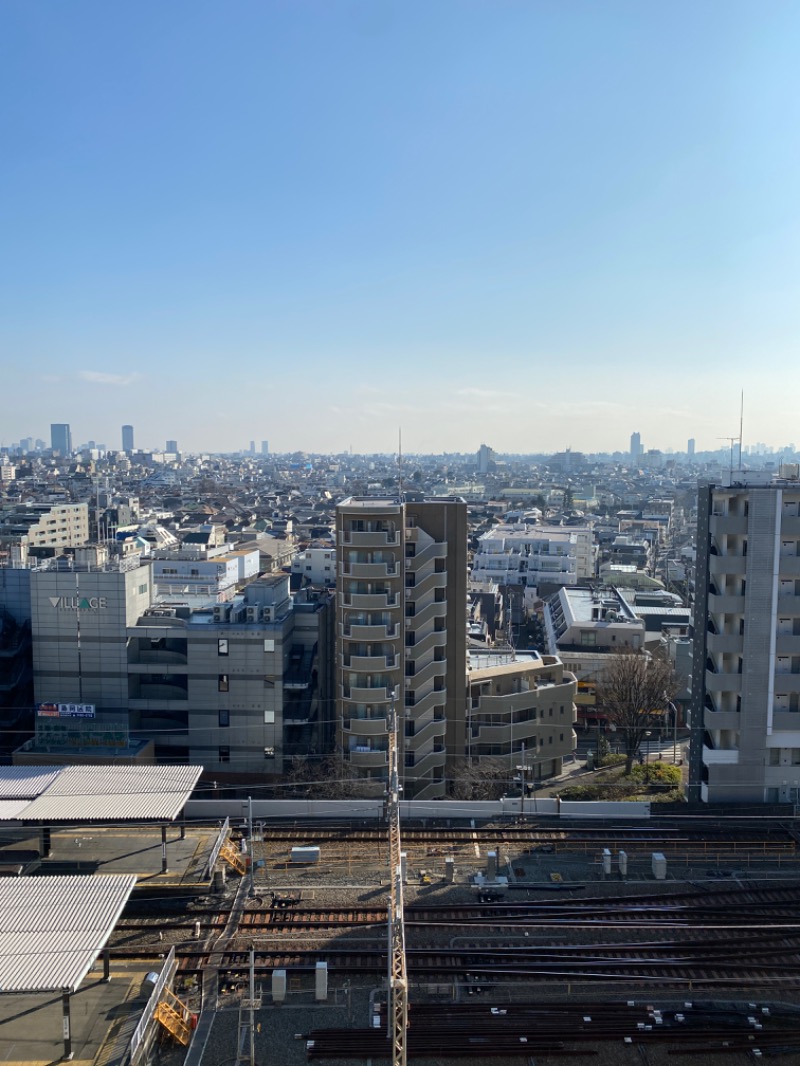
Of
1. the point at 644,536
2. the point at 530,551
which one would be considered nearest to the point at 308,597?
the point at 530,551

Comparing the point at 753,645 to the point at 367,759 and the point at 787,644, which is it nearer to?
the point at 787,644

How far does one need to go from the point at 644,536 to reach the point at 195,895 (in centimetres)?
4528

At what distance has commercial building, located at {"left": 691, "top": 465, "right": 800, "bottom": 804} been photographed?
39.0 feet

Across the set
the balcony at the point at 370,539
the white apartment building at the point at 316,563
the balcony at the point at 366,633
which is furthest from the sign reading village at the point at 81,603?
the white apartment building at the point at 316,563

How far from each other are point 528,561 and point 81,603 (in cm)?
2283

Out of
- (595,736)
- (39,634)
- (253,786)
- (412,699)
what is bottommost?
(595,736)

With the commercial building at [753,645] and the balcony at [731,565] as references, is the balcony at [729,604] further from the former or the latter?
the balcony at [731,565]

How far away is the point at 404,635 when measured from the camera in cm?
1392

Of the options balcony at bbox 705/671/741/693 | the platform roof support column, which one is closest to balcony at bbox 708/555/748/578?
balcony at bbox 705/671/741/693

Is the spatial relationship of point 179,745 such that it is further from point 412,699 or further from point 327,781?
point 412,699

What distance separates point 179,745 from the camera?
45.1ft

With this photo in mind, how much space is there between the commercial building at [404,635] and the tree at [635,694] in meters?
3.12

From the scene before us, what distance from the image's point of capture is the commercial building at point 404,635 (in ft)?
44.1

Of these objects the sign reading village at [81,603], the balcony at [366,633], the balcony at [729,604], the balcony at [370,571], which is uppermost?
the balcony at [370,571]
